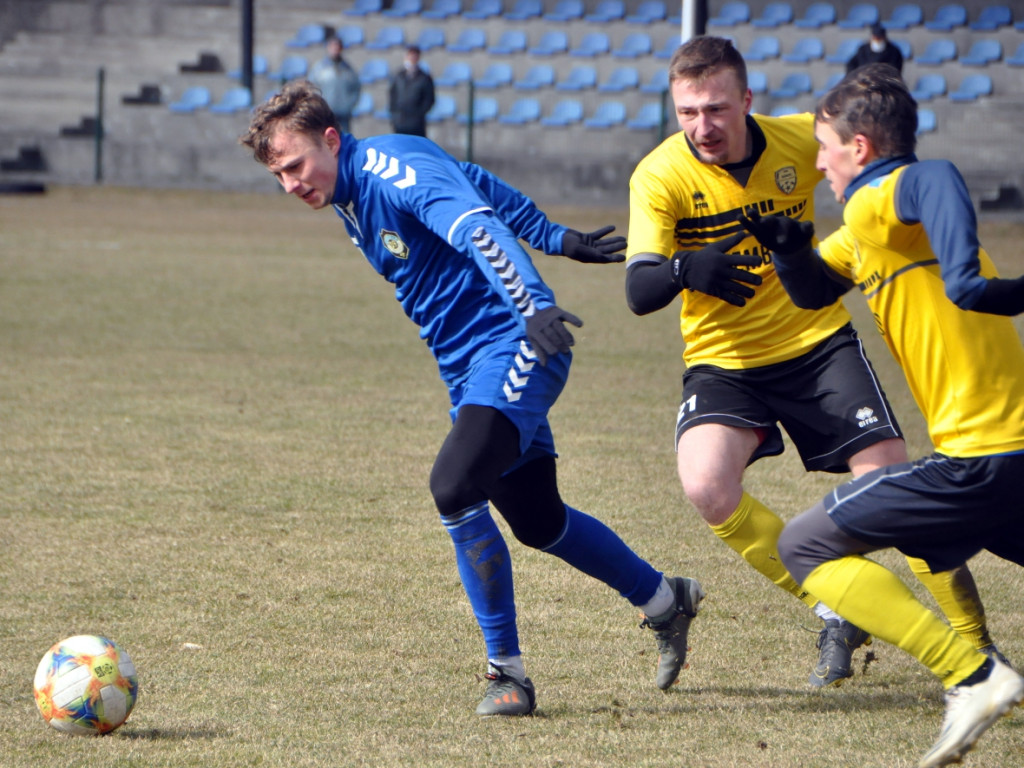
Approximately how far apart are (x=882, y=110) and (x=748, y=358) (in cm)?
118

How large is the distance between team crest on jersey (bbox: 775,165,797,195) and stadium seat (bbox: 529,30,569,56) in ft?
75.0

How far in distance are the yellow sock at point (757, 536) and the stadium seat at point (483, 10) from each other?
83.1 feet

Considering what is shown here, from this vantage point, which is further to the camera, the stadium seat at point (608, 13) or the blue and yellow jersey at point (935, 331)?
the stadium seat at point (608, 13)

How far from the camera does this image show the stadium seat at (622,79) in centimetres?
2452

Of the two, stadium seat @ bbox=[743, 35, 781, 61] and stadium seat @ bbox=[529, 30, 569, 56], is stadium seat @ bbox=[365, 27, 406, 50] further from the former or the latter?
stadium seat @ bbox=[743, 35, 781, 61]

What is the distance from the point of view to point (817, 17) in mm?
26578

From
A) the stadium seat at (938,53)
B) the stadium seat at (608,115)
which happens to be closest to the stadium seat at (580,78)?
the stadium seat at (608,115)

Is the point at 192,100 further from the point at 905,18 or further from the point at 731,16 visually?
the point at 905,18

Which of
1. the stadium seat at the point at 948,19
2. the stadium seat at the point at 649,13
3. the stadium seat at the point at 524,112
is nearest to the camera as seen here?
the stadium seat at the point at 524,112

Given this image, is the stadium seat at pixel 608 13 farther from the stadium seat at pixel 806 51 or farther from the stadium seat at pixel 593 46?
the stadium seat at pixel 806 51

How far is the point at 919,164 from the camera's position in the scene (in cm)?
306

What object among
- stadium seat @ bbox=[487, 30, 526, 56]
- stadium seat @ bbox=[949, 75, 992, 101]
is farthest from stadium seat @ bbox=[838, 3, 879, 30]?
stadium seat @ bbox=[487, 30, 526, 56]

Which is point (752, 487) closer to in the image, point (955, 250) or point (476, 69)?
point (955, 250)

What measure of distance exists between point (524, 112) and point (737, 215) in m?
20.3
